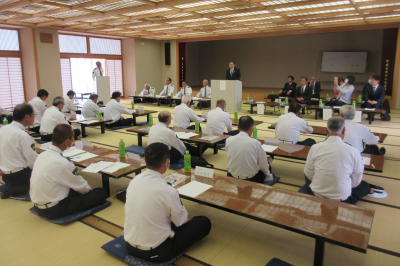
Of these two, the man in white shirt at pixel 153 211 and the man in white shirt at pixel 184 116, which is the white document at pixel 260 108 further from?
the man in white shirt at pixel 153 211

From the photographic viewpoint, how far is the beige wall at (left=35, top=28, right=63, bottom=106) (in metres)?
10.1

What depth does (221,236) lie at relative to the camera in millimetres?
2674

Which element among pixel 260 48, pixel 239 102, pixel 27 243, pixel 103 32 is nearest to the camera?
pixel 27 243

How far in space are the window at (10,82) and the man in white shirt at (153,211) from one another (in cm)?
1011

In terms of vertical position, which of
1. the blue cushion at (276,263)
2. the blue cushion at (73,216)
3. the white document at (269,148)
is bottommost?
the blue cushion at (276,263)

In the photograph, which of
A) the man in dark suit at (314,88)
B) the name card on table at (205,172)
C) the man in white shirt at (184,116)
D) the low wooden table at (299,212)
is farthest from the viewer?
the man in dark suit at (314,88)

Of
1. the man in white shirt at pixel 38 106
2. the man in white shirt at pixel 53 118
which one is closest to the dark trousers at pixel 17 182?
the man in white shirt at pixel 53 118

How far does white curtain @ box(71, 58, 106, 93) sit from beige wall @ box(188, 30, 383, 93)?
6553 mm

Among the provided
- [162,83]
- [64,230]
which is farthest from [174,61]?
[64,230]

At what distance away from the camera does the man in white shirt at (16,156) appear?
3285mm

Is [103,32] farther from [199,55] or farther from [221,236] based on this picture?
[221,236]

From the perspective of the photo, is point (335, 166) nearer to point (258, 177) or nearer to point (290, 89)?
point (258, 177)

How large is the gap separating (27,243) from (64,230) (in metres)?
0.31

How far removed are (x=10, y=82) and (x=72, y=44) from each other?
2.71 metres
